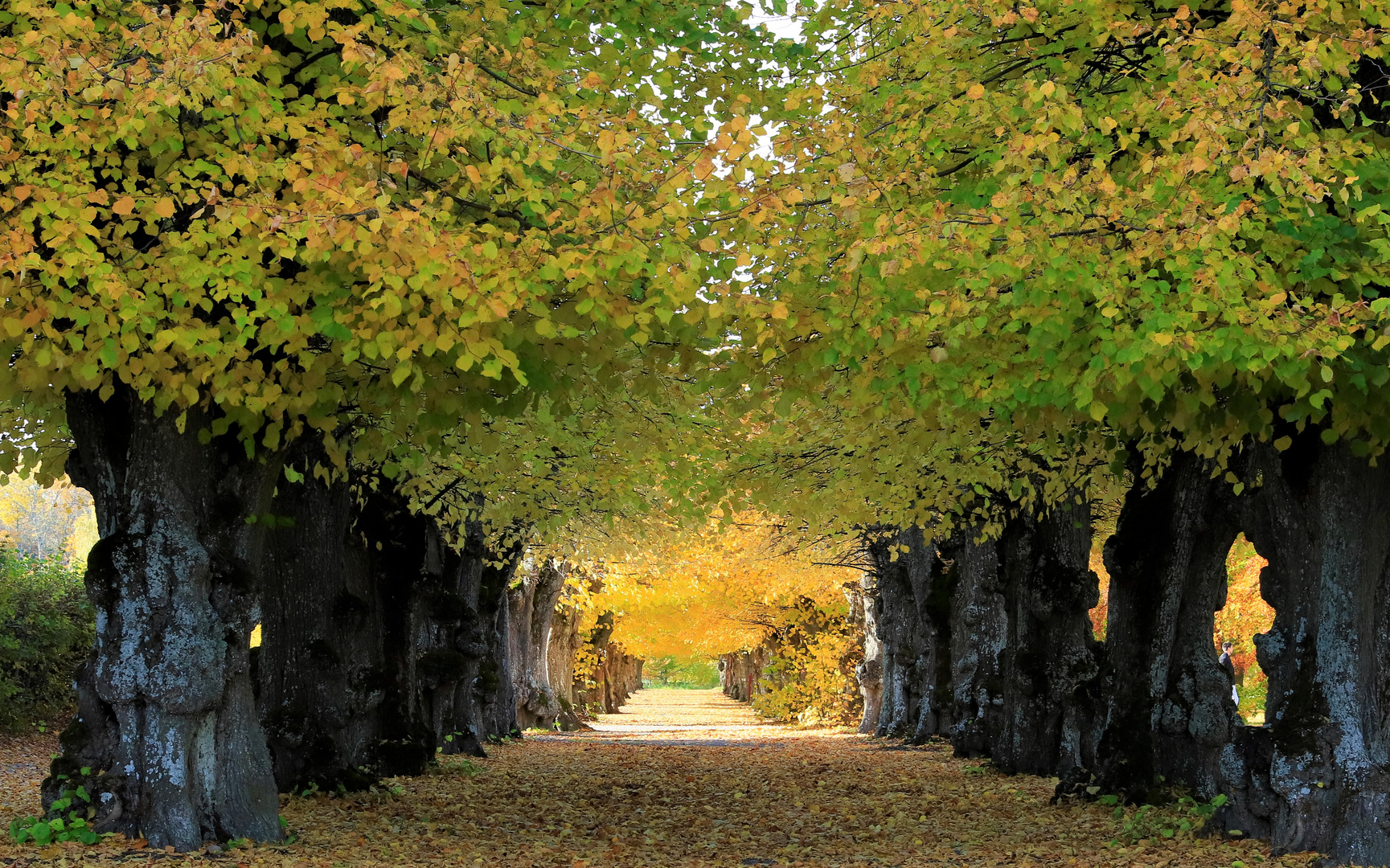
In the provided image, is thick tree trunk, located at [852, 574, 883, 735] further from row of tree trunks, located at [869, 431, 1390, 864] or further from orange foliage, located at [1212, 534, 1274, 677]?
row of tree trunks, located at [869, 431, 1390, 864]

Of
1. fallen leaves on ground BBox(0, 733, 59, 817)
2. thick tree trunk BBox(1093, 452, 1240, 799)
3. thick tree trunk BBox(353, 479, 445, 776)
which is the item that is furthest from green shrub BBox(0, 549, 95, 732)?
thick tree trunk BBox(1093, 452, 1240, 799)

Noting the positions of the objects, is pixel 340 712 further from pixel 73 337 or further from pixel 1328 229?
pixel 1328 229

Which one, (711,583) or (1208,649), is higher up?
(711,583)

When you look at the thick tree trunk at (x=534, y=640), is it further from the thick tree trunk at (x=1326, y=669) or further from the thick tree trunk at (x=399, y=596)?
the thick tree trunk at (x=1326, y=669)

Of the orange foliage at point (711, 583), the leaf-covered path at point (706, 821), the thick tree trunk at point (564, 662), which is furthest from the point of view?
the thick tree trunk at point (564, 662)

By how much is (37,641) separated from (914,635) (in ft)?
65.0

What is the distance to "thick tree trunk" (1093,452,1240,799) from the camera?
13664 millimetres

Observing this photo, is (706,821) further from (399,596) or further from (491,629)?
(491,629)

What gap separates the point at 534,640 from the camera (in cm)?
3922

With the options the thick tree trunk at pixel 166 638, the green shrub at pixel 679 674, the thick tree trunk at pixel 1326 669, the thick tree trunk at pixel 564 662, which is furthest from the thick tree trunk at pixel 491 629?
the green shrub at pixel 679 674

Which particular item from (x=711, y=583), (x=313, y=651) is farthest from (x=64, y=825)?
(x=711, y=583)

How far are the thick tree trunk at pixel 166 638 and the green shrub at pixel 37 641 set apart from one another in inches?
649

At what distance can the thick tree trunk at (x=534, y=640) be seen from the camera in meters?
36.3

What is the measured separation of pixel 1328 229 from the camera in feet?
29.6
